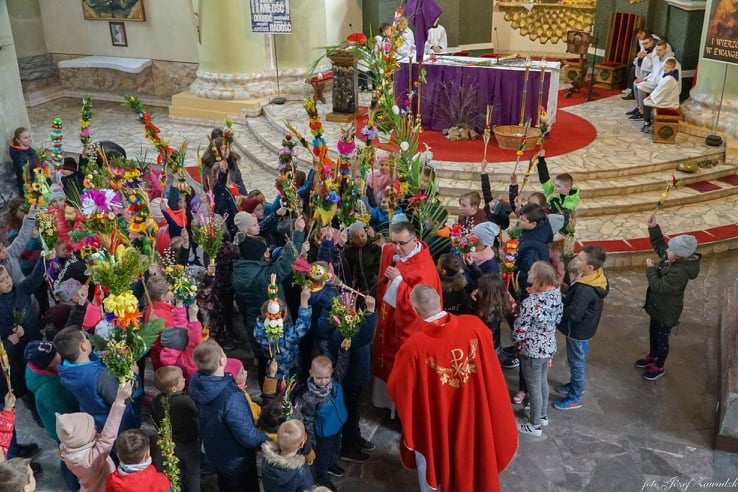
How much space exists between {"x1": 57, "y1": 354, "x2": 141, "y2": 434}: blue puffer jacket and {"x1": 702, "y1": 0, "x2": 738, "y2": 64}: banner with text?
967cm

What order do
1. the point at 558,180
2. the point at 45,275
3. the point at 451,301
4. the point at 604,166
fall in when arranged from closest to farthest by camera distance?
the point at 451,301, the point at 45,275, the point at 558,180, the point at 604,166

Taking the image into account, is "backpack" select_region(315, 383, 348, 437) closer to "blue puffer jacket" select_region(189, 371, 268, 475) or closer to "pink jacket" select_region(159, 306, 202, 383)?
"blue puffer jacket" select_region(189, 371, 268, 475)

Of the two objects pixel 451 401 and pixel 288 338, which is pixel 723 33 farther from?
pixel 288 338

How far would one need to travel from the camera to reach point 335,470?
5.08 metres

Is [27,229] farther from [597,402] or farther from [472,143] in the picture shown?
[472,143]

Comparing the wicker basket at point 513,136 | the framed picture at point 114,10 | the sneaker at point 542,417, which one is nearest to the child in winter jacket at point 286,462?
the sneaker at point 542,417

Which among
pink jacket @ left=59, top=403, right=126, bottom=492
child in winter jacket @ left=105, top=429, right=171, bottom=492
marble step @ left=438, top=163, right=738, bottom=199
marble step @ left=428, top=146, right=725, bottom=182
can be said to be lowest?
marble step @ left=438, top=163, right=738, bottom=199

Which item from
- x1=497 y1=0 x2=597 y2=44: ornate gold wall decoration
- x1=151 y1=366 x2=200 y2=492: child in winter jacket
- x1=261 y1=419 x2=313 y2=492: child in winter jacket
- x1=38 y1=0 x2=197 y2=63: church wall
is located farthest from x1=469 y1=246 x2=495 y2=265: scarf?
x1=497 y1=0 x2=597 y2=44: ornate gold wall decoration

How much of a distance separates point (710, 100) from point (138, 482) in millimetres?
10550

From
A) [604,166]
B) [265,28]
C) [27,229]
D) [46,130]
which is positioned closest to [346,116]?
[265,28]

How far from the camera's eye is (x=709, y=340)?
22.1 ft

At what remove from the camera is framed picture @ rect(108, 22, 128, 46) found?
1589 centimetres

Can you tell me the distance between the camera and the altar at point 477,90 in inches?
427

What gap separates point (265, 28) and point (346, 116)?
8.17 feet
